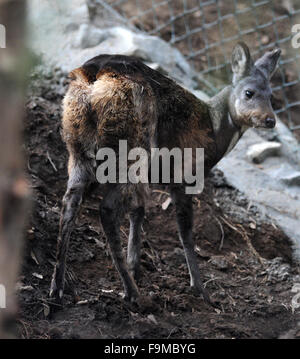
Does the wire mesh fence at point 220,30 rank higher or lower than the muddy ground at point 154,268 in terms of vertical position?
higher

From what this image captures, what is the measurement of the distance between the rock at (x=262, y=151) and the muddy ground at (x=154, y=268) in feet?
2.16

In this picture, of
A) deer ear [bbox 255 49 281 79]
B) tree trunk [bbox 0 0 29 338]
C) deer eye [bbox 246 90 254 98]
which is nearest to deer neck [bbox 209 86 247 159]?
deer eye [bbox 246 90 254 98]

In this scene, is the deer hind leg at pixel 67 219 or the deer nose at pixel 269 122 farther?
the deer nose at pixel 269 122

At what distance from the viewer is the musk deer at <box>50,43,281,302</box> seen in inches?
170

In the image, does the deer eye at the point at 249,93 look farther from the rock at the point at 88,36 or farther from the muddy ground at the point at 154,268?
the rock at the point at 88,36

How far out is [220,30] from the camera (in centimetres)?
854

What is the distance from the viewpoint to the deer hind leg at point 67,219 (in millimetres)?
4219

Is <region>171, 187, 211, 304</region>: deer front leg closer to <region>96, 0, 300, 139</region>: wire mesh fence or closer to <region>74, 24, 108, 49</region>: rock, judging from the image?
<region>74, 24, 108, 49</region>: rock

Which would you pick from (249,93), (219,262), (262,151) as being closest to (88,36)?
(262,151)

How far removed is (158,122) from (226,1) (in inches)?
205

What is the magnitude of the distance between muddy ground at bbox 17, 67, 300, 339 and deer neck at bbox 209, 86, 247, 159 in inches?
34.6

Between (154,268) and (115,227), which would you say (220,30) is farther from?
(115,227)

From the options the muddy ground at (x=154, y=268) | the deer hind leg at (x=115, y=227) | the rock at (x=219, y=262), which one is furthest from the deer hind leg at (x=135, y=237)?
the rock at (x=219, y=262)

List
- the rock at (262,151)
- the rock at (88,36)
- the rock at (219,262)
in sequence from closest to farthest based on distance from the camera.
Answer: the rock at (219,262), the rock at (262,151), the rock at (88,36)
